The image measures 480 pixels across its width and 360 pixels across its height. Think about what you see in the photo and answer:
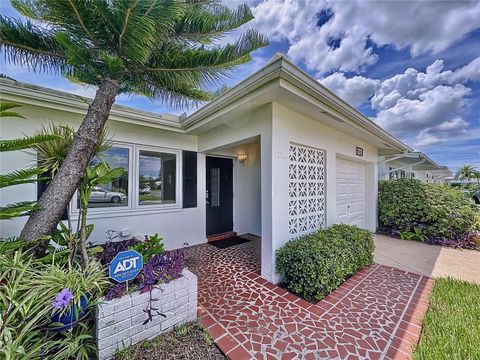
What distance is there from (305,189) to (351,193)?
3.29 meters

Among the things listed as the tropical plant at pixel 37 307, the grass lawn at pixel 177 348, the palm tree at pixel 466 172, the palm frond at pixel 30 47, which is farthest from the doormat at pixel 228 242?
the palm tree at pixel 466 172

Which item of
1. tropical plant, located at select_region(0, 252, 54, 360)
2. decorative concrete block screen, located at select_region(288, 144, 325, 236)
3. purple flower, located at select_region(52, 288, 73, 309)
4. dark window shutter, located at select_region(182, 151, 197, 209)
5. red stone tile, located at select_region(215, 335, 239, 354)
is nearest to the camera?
tropical plant, located at select_region(0, 252, 54, 360)

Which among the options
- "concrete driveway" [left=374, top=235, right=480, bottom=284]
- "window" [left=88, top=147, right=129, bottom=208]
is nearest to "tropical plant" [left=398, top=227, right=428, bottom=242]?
"concrete driveway" [left=374, top=235, right=480, bottom=284]

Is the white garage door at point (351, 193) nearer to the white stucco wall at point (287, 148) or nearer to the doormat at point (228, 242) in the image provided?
the white stucco wall at point (287, 148)

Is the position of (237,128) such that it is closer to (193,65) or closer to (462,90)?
(193,65)

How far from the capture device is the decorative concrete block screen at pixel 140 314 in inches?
80.0

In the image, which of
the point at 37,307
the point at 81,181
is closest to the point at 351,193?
the point at 81,181

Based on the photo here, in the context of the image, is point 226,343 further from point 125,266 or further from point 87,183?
point 87,183

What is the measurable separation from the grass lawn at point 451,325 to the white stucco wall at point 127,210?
5060mm

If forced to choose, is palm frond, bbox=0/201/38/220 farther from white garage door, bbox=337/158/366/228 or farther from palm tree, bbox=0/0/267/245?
white garage door, bbox=337/158/366/228

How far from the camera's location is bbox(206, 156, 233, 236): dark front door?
21.2 ft

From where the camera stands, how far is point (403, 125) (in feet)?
46.4

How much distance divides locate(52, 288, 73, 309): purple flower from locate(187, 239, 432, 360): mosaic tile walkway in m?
1.57

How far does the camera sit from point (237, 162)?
7.12 metres
